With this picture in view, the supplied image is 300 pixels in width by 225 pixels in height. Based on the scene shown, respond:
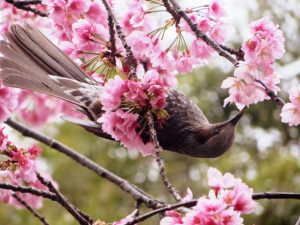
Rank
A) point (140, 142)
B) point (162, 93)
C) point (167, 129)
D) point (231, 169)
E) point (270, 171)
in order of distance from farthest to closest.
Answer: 1. point (231, 169)
2. point (270, 171)
3. point (167, 129)
4. point (140, 142)
5. point (162, 93)

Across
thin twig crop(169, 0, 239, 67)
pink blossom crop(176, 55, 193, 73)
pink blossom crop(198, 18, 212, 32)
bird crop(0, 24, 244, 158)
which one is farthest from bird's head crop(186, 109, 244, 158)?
thin twig crop(169, 0, 239, 67)

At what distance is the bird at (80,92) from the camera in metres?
2.13

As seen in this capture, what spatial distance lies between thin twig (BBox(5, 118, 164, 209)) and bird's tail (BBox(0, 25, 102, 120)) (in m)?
0.35

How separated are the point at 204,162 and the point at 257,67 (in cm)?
607

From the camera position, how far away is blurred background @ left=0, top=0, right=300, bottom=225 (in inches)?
251

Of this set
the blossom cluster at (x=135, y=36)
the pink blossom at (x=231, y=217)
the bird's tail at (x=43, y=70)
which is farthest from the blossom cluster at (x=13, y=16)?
the pink blossom at (x=231, y=217)

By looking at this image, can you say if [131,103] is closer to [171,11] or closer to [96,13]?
[171,11]

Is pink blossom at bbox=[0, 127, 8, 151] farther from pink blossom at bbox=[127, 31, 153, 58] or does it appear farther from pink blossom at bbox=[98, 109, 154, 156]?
pink blossom at bbox=[127, 31, 153, 58]

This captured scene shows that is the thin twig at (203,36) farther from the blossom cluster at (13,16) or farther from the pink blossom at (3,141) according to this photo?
the blossom cluster at (13,16)

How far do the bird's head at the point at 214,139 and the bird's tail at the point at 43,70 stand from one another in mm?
407

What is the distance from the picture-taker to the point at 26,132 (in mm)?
2865

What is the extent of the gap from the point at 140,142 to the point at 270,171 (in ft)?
15.6

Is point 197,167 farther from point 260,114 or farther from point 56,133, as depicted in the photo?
point 56,133

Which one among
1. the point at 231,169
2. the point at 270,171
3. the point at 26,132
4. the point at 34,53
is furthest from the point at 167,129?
the point at 231,169
